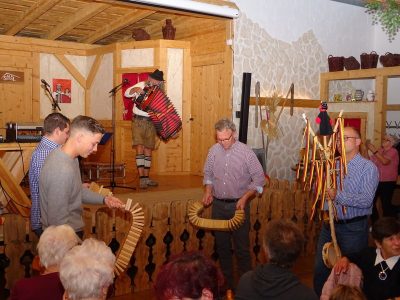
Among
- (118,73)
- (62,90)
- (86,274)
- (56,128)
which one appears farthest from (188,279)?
(62,90)

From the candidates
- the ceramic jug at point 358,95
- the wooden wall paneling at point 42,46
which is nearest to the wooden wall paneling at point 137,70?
the wooden wall paneling at point 42,46

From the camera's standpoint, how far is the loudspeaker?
8.18 metres

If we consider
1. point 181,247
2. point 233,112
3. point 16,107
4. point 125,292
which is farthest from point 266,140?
point 16,107

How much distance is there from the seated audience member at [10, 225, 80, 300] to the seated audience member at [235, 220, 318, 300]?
95 cm

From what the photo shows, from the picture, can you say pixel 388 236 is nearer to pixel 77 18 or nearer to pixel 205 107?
pixel 205 107

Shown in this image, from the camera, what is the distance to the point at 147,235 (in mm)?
5301

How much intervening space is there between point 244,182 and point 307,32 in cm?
550

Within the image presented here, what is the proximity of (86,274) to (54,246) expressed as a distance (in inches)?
20.3

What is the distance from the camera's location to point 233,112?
8453mm

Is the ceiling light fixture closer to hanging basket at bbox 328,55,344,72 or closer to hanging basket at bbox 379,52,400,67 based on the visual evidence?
hanging basket at bbox 328,55,344,72

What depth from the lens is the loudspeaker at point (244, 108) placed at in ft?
26.8

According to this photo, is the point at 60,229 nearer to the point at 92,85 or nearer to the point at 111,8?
the point at 111,8

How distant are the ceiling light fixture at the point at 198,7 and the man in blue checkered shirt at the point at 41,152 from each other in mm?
3631

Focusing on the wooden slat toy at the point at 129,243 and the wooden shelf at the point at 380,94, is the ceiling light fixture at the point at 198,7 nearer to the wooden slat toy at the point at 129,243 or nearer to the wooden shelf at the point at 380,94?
the wooden shelf at the point at 380,94
